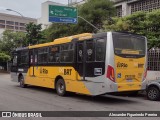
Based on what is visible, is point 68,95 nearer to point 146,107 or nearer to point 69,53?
point 69,53

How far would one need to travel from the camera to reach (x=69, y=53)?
578 inches

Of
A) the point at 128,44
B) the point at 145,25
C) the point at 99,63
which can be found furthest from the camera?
the point at 145,25

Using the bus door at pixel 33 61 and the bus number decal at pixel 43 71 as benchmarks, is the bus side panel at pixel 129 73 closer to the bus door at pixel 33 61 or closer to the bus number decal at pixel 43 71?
the bus number decal at pixel 43 71

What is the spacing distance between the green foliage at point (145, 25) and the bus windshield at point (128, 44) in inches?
196

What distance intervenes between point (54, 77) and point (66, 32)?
1396 cm

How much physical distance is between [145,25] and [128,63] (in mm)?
6792

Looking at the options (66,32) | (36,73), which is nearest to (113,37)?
(36,73)

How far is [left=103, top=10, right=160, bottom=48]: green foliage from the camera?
60.3 feet

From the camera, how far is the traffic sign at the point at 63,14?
79.9 ft

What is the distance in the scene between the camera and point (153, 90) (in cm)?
1383

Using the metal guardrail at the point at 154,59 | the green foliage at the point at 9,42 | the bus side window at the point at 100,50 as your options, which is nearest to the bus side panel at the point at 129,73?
the bus side window at the point at 100,50

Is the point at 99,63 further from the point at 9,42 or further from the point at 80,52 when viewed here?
the point at 9,42

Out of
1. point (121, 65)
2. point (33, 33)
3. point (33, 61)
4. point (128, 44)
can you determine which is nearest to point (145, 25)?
point (128, 44)

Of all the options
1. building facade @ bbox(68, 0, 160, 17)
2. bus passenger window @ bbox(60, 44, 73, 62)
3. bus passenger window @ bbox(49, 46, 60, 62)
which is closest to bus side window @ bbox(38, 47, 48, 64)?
bus passenger window @ bbox(49, 46, 60, 62)
